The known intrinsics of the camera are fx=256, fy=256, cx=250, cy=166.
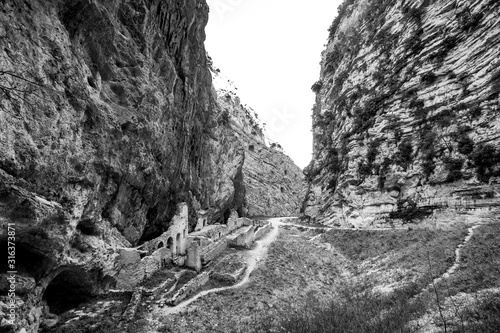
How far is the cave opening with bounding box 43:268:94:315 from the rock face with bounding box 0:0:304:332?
0.05m

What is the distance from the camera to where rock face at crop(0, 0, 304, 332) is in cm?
839

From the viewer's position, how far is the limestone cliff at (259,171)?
68.4 metres

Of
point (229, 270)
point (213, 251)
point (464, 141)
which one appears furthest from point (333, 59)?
point (229, 270)

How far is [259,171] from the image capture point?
73.0m

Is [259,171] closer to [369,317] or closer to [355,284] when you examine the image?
[355,284]

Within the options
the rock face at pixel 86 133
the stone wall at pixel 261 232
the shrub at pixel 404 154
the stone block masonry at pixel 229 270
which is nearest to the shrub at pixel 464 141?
the shrub at pixel 404 154

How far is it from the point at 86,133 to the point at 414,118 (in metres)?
27.7

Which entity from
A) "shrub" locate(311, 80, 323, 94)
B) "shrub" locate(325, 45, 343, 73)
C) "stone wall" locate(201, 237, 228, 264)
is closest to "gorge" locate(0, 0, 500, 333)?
"stone wall" locate(201, 237, 228, 264)

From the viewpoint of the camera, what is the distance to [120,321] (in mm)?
10781

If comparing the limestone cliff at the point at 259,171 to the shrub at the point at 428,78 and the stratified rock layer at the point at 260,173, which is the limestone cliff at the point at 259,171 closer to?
the stratified rock layer at the point at 260,173

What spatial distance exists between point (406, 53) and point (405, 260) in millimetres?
23762

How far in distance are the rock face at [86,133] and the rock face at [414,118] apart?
1958cm

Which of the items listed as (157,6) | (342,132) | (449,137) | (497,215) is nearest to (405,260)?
(497,215)

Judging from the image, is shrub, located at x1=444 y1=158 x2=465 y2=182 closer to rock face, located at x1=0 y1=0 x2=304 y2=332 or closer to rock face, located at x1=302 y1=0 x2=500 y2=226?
rock face, located at x1=302 y1=0 x2=500 y2=226
